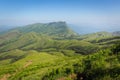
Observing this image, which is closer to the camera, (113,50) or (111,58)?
(111,58)

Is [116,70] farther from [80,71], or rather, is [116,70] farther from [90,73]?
[80,71]

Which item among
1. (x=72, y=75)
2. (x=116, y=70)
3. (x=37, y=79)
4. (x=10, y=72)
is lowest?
(x=10, y=72)

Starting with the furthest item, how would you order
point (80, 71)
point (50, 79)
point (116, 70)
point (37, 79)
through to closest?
1. point (37, 79)
2. point (50, 79)
3. point (80, 71)
4. point (116, 70)

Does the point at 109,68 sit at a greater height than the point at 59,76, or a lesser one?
greater

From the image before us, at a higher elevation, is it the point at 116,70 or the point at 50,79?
the point at 116,70

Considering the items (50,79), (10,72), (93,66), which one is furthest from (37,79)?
(10,72)

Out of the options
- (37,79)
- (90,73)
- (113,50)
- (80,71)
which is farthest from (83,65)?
(37,79)

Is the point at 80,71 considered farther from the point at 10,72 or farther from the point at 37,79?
the point at 10,72

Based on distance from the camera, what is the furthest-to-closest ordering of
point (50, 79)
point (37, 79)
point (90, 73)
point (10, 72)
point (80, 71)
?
point (10, 72) < point (37, 79) < point (50, 79) < point (80, 71) < point (90, 73)

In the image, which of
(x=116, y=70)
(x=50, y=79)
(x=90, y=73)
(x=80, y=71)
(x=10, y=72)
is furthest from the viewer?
(x=10, y=72)
